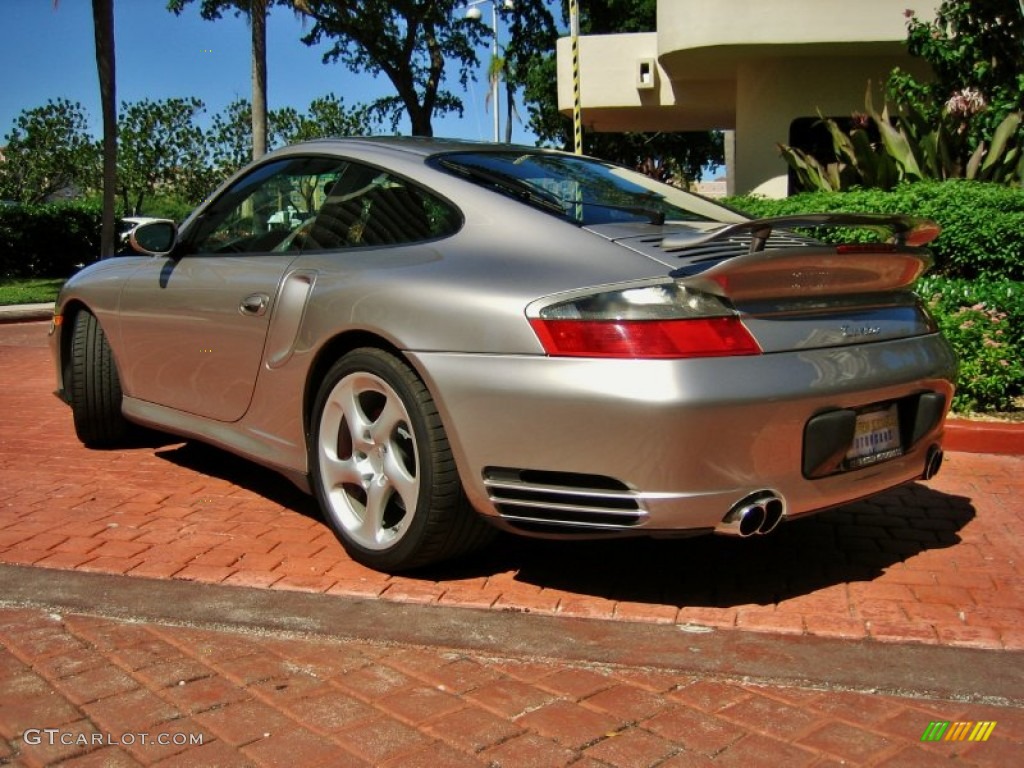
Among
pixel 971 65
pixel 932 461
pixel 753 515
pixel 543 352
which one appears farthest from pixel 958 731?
pixel 971 65

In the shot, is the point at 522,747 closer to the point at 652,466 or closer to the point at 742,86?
the point at 652,466

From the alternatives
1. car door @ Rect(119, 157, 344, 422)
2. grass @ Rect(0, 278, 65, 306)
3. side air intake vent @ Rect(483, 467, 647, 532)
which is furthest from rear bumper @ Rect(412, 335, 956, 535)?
grass @ Rect(0, 278, 65, 306)

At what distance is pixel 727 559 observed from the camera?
161 inches

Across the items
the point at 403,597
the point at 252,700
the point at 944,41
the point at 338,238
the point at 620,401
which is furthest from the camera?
the point at 944,41

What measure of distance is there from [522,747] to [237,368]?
227 cm

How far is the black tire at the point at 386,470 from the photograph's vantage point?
348 cm

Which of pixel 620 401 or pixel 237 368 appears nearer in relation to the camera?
pixel 620 401

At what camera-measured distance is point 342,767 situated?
2518 millimetres

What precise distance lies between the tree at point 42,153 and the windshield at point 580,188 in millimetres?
46187

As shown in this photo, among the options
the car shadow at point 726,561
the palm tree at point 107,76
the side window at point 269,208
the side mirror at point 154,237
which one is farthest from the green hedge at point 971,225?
the palm tree at point 107,76

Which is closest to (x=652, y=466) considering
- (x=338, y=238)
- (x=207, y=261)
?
(x=338, y=238)

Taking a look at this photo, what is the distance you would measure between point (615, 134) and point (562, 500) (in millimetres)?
35013
